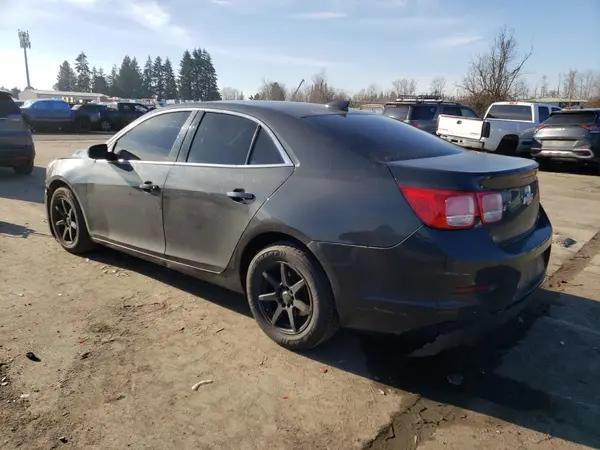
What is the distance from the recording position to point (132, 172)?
4121 mm

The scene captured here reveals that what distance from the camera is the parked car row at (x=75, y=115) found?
25984mm

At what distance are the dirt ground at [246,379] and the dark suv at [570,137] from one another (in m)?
9.24

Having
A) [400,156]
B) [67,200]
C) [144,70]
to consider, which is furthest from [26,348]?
[144,70]

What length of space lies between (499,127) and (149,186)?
13.0m

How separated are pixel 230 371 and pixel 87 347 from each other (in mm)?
1022

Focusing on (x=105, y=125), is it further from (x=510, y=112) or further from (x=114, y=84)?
(x=114, y=84)

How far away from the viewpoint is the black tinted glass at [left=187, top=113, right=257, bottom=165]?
11.4 ft

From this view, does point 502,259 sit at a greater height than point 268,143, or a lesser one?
lesser

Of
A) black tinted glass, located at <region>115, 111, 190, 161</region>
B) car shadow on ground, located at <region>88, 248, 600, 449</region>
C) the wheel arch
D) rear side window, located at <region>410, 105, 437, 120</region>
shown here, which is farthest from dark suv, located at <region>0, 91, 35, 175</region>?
rear side window, located at <region>410, 105, 437, 120</region>

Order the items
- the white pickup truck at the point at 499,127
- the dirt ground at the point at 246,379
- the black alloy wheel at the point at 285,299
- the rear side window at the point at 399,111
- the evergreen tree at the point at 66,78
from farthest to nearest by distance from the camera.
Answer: the evergreen tree at the point at 66,78 → the rear side window at the point at 399,111 → the white pickup truck at the point at 499,127 → the black alloy wheel at the point at 285,299 → the dirt ground at the point at 246,379

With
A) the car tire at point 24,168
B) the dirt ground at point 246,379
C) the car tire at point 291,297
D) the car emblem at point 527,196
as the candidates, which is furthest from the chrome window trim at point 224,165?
the car tire at point 24,168

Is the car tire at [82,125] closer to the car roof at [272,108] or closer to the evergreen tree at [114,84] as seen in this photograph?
the car roof at [272,108]

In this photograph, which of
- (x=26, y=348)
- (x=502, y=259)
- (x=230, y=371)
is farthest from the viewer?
(x=26, y=348)

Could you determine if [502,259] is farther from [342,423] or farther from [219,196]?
[219,196]
